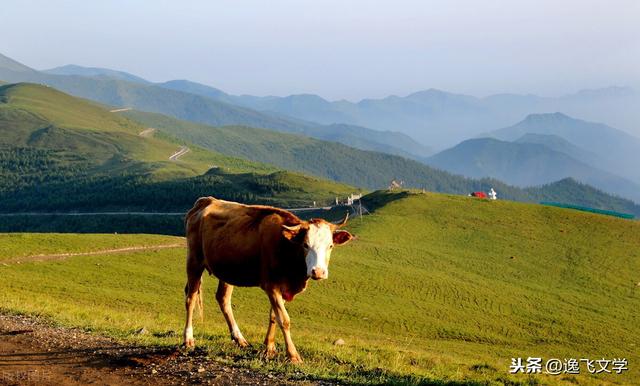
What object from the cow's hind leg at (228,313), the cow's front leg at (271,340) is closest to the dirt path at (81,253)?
the cow's hind leg at (228,313)

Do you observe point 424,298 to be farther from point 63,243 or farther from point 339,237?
point 339,237

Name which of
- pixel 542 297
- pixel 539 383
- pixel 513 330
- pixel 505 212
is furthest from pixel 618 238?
pixel 539 383

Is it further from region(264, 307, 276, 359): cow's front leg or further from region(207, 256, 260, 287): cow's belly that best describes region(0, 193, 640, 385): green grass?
region(207, 256, 260, 287): cow's belly

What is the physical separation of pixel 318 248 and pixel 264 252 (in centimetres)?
189

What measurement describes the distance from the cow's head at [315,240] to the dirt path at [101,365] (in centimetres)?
240

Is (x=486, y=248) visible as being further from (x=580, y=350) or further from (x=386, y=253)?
(x=580, y=350)

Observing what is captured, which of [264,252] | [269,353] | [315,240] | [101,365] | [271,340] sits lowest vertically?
[101,365]

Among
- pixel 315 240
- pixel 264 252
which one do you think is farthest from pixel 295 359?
pixel 315 240

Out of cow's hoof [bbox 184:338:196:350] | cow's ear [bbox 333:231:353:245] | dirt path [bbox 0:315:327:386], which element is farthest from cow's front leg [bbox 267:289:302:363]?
cow's hoof [bbox 184:338:196:350]

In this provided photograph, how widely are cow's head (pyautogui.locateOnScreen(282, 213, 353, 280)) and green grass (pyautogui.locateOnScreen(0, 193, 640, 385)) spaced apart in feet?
7.53

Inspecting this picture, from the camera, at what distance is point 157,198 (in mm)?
145625

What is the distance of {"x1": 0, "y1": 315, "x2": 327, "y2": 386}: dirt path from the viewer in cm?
1273

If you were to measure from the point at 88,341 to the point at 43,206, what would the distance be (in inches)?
6268

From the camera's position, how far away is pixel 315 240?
13.6 m
